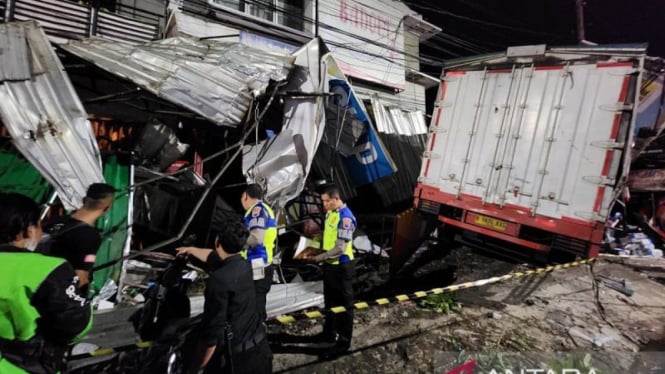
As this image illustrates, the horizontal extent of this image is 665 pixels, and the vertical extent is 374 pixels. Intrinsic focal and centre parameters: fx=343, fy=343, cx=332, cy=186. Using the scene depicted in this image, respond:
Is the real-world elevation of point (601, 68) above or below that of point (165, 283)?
above

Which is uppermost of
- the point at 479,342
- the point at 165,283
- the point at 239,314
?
the point at 239,314

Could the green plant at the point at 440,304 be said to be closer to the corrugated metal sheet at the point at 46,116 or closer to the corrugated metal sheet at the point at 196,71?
the corrugated metal sheet at the point at 196,71

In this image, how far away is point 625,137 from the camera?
193 inches

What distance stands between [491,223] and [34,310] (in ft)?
20.4

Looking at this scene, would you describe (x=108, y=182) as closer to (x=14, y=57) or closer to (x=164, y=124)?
(x=164, y=124)

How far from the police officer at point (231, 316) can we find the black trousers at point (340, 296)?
148 centimetres

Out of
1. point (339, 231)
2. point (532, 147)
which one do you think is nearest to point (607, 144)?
point (532, 147)

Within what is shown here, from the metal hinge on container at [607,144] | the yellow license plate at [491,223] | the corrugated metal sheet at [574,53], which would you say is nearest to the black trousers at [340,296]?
the yellow license plate at [491,223]

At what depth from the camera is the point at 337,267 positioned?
3992 mm

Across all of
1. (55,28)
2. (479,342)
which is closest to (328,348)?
(479,342)

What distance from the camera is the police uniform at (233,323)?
7.45 feet

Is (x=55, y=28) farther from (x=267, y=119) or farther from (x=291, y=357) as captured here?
(x=291, y=357)

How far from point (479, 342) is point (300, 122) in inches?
161

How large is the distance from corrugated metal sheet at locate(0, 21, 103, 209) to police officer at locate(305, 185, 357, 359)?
2.62 metres
